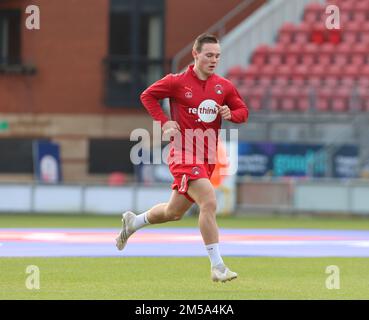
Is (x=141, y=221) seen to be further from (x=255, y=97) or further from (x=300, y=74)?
(x=300, y=74)

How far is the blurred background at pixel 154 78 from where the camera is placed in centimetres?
2881

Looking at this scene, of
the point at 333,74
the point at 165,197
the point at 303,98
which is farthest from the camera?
the point at 333,74

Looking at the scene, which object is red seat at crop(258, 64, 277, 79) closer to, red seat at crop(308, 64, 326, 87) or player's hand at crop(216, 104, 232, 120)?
red seat at crop(308, 64, 326, 87)

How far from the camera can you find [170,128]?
11602 millimetres

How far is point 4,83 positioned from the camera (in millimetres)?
34188

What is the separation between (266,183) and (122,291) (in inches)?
606

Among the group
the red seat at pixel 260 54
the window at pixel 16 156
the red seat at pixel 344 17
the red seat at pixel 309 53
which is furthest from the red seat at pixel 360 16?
the window at pixel 16 156

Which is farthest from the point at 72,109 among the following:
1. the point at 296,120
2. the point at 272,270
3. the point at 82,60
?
the point at 272,270

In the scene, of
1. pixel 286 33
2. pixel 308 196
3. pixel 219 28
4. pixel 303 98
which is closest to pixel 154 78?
pixel 219 28

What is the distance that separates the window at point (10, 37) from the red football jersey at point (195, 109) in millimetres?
22538

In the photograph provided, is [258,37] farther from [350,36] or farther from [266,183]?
[266,183]

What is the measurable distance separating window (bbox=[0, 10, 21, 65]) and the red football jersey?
22.5 meters

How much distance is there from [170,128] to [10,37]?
76.9 feet

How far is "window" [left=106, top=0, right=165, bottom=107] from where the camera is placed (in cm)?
3403
